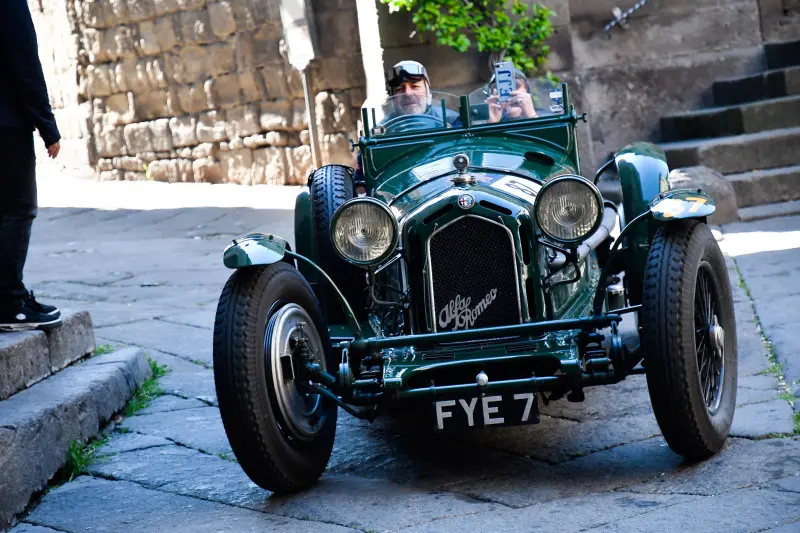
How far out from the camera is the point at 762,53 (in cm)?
969

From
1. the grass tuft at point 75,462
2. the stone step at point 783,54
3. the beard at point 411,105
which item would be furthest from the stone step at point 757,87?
the grass tuft at point 75,462

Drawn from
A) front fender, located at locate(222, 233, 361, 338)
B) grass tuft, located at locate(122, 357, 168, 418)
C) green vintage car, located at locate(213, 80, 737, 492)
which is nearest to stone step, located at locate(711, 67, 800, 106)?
green vintage car, located at locate(213, 80, 737, 492)

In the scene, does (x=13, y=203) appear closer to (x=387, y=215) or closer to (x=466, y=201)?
(x=387, y=215)

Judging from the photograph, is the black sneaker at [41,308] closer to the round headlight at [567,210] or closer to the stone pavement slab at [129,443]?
the stone pavement slab at [129,443]

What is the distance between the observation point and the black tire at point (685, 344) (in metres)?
3.51

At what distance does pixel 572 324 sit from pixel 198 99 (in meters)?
9.13

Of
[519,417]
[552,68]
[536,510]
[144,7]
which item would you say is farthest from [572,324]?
Answer: [144,7]

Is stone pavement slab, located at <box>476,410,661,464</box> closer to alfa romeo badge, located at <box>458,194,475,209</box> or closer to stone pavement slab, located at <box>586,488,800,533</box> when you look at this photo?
stone pavement slab, located at <box>586,488,800,533</box>

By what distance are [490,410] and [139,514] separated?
1.21m

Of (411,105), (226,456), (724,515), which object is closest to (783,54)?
(411,105)

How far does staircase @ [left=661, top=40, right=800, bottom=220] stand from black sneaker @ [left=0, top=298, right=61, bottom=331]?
538 centimetres

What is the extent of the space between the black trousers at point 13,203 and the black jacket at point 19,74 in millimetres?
66

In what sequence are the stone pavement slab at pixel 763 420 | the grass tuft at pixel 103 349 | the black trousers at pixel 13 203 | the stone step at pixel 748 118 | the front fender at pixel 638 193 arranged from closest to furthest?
the stone pavement slab at pixel 763 420
the black trousers at pixel 13 203
the front fender at pixel 638 193
the grass tuft at pixel 103 349
the stone step at pixel 748 118

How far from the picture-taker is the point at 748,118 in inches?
359
